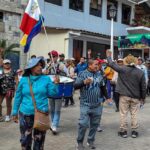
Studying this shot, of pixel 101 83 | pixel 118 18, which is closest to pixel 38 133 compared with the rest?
pixel 101 83

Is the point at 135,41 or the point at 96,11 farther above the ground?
the point at 96,11

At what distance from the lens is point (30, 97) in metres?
5.65

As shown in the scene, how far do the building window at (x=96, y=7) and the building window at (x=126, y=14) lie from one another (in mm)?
3275

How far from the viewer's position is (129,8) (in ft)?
91.4

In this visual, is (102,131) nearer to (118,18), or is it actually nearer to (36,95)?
(36,95)

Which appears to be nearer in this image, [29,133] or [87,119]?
[29,133]

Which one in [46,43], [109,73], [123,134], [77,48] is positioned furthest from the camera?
[77,48]

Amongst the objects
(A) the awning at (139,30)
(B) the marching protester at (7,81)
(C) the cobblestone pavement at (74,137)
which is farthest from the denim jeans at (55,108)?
(A) the awning at (139,30)

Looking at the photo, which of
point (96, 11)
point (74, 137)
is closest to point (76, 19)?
point (96, 11)

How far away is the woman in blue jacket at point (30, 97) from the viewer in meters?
5.65

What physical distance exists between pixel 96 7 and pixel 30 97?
1915 cm

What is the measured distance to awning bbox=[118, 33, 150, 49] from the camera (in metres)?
20.1

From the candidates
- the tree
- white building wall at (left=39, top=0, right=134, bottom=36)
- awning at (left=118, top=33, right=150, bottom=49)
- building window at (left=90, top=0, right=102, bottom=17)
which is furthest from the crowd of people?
building window at (left=90, top=0, right=102, bottom=17)

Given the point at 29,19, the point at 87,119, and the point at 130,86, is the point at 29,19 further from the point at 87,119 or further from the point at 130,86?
the point at 87,119
